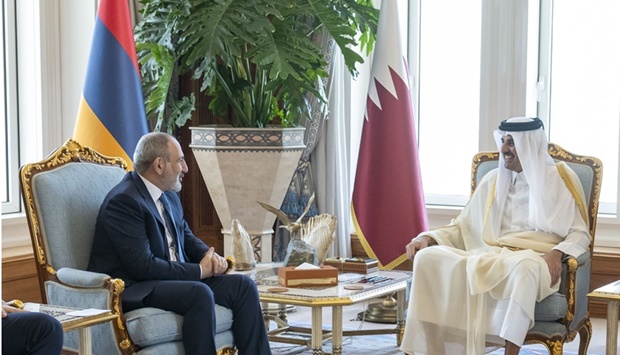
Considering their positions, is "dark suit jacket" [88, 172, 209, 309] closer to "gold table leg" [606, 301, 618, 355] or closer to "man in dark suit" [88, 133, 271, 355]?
"man in dark suit" [88, 133, 271, 355]

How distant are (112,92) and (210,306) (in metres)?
1.82

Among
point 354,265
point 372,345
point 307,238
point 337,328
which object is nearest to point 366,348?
point 372,345

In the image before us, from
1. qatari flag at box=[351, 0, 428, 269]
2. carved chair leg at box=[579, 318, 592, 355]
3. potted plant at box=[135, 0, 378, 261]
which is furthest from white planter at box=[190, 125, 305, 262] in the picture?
carved chair leg at box=[579, 318, 592, 355]

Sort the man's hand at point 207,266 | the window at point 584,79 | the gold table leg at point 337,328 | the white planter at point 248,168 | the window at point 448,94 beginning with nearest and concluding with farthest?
the man's hand at point 207,266
the gold table leg at point 337,328
the white planter at point 248,168
the window at point 584,79
the window at point 448,94

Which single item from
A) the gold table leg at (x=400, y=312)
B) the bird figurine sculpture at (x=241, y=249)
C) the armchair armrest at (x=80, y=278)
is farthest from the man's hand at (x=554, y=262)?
the armchair armrest at (x=80, y=278)

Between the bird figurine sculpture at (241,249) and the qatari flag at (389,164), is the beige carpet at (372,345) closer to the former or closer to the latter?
the qatari flag at (389,164)

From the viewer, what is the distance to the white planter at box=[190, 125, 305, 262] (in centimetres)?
480

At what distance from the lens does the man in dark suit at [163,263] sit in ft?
10.0

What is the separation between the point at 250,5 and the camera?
457cm

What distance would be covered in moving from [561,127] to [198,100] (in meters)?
2.56

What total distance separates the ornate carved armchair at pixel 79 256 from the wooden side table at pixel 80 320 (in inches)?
12.6

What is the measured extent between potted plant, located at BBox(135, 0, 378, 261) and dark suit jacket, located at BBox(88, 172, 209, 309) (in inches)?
57.2

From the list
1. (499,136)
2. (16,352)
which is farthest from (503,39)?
(16,352)

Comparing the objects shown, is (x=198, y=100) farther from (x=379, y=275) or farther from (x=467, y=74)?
(x=379, y=275)
